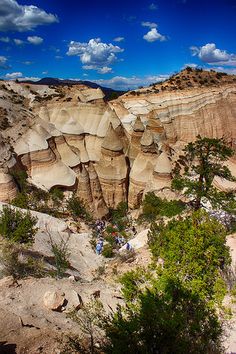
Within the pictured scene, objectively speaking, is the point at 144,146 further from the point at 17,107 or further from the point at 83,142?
the point at 17,107

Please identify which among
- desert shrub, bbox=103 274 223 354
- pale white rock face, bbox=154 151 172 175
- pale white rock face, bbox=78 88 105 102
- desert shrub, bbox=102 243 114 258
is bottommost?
desert shrub, bbox=102 243 114 258

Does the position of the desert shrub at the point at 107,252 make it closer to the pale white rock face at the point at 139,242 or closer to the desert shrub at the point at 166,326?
the pale white rock face at the point at 139,242

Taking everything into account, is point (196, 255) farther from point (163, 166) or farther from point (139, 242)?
point (163, 166)

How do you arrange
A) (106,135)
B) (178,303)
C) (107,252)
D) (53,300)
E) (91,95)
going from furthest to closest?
(91,95) < (106,135) < (107,252) < (53,300) < (178,303)

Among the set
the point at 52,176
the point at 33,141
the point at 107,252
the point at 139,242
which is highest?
the point at 33,141

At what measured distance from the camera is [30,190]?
2758 centimetres

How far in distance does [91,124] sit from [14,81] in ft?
62.0

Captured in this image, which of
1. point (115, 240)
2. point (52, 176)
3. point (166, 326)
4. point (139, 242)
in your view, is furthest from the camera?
point (52, 176)

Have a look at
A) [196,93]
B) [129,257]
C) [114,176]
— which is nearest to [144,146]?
[114,176]

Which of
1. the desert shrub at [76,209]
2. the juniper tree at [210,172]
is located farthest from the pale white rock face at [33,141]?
the juniper tree at [210,172]

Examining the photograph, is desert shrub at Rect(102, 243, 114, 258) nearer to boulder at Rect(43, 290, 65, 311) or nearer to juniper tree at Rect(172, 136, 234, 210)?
juniper tree at Rect(172, 136, 234, 210)

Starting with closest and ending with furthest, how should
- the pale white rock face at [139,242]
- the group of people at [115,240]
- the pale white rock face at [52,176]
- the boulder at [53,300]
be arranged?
the boulder at [53,300], the pale white rock face at [139,242], the group of people at [115,240], the pale white rock face at [52,176]

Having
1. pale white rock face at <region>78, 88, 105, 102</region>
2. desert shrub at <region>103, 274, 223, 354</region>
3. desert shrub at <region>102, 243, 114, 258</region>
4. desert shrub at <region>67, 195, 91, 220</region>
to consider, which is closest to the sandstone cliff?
pale white rock face at <region>78, 88, 105, 102</region>

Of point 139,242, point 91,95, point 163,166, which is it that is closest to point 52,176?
point 163,166
